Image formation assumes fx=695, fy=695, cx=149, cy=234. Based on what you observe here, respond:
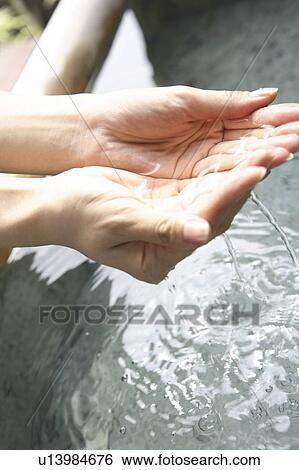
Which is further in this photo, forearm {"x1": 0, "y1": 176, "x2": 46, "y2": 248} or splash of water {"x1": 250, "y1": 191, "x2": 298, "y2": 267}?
→ splash of water {"x1": 250, "y1": 191, "x2": 298, "y2": 267}

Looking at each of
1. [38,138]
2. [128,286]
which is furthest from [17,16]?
[128,286]

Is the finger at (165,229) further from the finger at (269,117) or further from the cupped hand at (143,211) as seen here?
the finger at (269,117)

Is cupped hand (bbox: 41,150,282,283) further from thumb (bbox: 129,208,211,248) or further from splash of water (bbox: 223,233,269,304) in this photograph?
splash of water (bbox: 223,233,269,304)

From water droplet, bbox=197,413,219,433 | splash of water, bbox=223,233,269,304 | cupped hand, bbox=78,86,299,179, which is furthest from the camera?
splash of water, bbox=223,233,269,304

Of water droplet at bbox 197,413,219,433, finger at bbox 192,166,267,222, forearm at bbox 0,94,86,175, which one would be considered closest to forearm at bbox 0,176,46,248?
forearm at bbox 0,94,86,175

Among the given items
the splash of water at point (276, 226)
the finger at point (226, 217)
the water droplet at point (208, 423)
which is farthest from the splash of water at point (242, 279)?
the finger at point (226, 217)

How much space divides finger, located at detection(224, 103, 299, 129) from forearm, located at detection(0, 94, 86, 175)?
1.06ft

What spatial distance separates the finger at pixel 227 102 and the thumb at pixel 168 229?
291 mm

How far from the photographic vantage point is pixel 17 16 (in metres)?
1.92

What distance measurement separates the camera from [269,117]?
3.77ft

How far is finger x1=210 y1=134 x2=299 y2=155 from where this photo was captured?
1036 mm

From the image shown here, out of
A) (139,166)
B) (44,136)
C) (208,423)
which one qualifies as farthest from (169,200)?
(208,423)

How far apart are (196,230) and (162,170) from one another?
350mm
